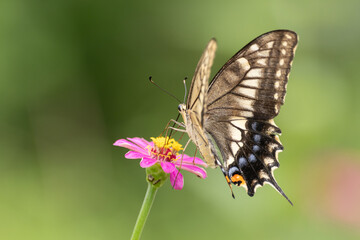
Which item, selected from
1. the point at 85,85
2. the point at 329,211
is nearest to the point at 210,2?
the point at 85,85

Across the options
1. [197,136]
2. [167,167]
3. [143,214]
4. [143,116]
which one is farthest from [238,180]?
[143,116]

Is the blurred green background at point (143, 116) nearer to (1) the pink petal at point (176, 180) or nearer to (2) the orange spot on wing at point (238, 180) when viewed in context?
(2) the orange spot on wing at point (238, 180)

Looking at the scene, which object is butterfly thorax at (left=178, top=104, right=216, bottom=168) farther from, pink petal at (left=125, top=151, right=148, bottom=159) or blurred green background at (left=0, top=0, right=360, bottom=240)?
blurred green background at (left=0, top=0, right=360, bottom=240)

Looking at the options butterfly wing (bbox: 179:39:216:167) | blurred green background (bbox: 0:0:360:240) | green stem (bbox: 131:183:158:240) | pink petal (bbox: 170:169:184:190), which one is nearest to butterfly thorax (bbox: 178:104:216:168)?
butterfly wing (bbox: 179:39:216:167)

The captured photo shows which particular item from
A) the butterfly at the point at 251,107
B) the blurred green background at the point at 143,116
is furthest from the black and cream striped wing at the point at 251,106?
the blurred green background at the point at 143,116

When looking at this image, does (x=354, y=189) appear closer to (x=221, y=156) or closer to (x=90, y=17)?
(x=221, y=156)

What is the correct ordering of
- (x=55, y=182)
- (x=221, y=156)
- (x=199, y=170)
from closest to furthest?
(x=199, y=170) < (x=221, y=156) < (x=55, y=182)

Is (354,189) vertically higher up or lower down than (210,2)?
lower down
